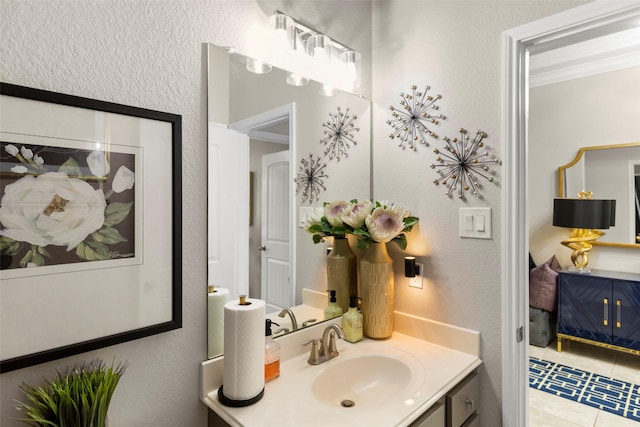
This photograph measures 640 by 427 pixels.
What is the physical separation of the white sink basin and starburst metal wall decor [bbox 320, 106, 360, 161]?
2.87 feet

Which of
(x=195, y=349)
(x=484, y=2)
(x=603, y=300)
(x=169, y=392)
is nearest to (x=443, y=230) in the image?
(x=484, y=2)

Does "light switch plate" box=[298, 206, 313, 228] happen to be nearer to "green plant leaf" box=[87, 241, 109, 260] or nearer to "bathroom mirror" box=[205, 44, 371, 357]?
"bathroom mirror" box=[205, 44, 371, 357]

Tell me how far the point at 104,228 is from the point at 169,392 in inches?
20.3

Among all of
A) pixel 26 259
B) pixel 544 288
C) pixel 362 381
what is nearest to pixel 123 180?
pixel 26 259

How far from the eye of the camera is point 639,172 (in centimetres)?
306

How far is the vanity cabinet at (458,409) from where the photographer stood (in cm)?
112

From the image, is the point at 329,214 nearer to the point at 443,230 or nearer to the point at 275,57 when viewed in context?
the point at 443,230

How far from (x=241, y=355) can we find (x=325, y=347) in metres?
0.42

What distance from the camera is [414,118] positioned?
5.19 feet

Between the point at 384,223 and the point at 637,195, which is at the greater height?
the point at 637,195

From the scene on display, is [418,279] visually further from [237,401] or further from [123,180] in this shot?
[123,180]

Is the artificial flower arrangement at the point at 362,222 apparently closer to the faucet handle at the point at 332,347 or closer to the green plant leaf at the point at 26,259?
the faucet handle at the point at 332,347

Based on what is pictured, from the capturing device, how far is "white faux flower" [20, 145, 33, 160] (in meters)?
0.80

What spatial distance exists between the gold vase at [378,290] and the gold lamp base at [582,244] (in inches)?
102
